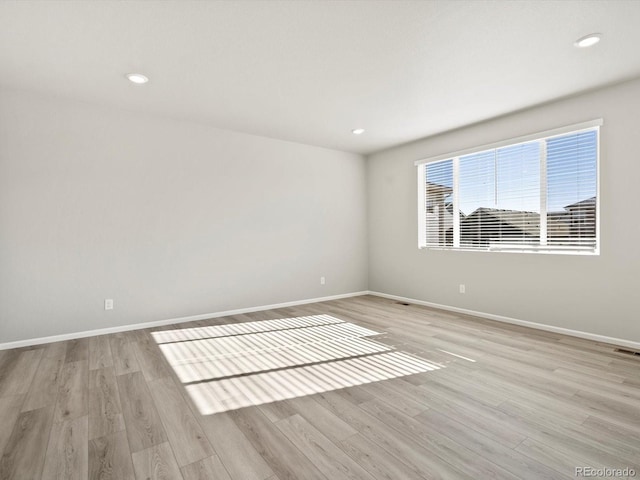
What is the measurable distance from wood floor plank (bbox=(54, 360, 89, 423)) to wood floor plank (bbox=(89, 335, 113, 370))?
0.06m

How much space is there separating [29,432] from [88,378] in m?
0.73

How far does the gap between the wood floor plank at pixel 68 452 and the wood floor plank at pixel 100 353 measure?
0.93 meters

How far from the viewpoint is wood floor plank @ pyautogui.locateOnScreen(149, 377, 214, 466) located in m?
1.66

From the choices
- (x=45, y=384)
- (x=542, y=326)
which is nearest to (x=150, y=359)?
(x=45, y=384)

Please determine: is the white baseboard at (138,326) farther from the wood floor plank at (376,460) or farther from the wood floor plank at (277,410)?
the wood floor plank at (376,460)

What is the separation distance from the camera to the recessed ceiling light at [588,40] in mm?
2402

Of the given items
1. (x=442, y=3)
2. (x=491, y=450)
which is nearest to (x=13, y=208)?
(x=442, y=3)

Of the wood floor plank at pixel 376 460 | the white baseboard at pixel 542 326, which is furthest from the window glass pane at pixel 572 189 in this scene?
the wood floor plank at pixel 376 460

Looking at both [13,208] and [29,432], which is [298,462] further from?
[13,208]

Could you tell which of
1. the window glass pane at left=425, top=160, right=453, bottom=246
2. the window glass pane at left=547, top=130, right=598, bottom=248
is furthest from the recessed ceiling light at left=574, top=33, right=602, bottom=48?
the window glass pane at left=425, top=160, right=453, bottom=246

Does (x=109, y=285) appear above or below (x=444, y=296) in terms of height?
above

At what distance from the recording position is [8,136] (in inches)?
128

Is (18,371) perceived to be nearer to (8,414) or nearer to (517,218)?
(8,414)

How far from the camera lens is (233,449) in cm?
170
